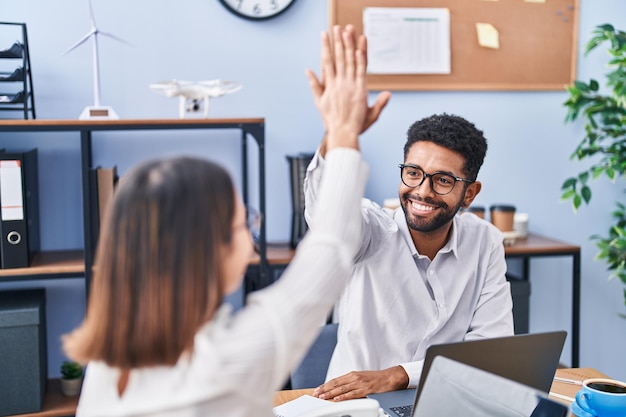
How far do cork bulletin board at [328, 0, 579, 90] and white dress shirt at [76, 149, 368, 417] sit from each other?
223 centimetres

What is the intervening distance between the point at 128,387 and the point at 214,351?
0.39 ft

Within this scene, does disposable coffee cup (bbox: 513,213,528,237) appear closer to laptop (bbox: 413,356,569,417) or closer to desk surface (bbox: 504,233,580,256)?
desk surface (bbox: 504,233,580,256)

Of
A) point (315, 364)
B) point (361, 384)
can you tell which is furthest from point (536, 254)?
point (361, 384)

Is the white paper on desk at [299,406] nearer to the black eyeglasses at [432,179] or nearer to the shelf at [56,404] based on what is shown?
the black eyeglasses at [432,179]

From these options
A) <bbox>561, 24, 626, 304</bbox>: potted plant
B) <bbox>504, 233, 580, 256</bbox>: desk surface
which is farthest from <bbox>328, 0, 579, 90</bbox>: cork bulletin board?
<bbox>504, 233, 580, 256</bbox>: desk surface

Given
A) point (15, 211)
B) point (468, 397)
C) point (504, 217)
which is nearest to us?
point (468, 397)

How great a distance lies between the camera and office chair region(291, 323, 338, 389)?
1898mm

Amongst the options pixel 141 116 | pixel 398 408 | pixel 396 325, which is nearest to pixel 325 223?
pixel 398 408

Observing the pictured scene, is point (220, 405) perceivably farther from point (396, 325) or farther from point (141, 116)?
point (141, 116)

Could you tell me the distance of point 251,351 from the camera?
2.73ft

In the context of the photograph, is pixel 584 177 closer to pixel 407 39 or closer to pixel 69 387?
pixel 407 39

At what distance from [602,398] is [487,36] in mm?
2044

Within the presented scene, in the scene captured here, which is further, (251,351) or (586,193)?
(586,193)

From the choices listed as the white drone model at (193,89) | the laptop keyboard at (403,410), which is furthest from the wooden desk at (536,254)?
the laptop keyboard at (403,410)
